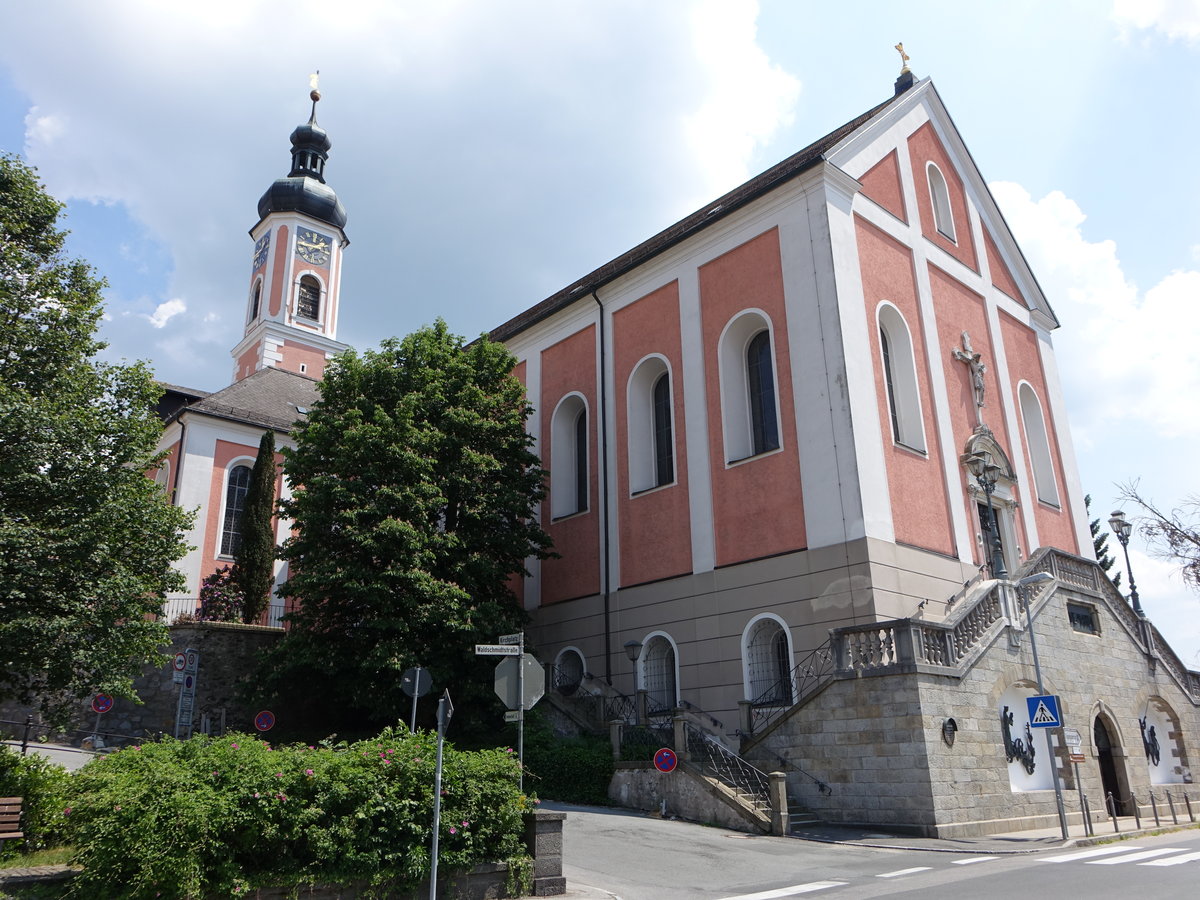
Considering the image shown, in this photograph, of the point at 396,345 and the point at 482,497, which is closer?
the point at 482,497

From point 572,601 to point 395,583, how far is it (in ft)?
22.3

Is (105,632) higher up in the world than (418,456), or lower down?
lower down

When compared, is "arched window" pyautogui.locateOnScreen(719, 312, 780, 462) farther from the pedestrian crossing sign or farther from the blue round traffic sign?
the pedestrian crossing sign

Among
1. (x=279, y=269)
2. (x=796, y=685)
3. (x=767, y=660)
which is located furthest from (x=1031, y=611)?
(x=279, y=269)

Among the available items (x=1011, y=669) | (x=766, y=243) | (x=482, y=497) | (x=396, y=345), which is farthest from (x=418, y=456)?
(x=1011, y=669)

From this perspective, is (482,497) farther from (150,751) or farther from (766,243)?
(150,751)

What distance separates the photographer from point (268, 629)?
24094mm

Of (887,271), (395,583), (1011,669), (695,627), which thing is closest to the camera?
(1011,669)

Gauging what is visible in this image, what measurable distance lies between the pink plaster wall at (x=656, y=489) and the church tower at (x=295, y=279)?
2659 centimetres

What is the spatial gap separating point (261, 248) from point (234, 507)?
78.6ft

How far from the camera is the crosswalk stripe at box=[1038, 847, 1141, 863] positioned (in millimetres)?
12508

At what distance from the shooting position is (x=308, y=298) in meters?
49.8

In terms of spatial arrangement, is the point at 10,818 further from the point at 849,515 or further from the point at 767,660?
the point at 849,515

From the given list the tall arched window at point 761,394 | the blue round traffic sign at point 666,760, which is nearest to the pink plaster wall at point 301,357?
the tall arched window at point 761,394
